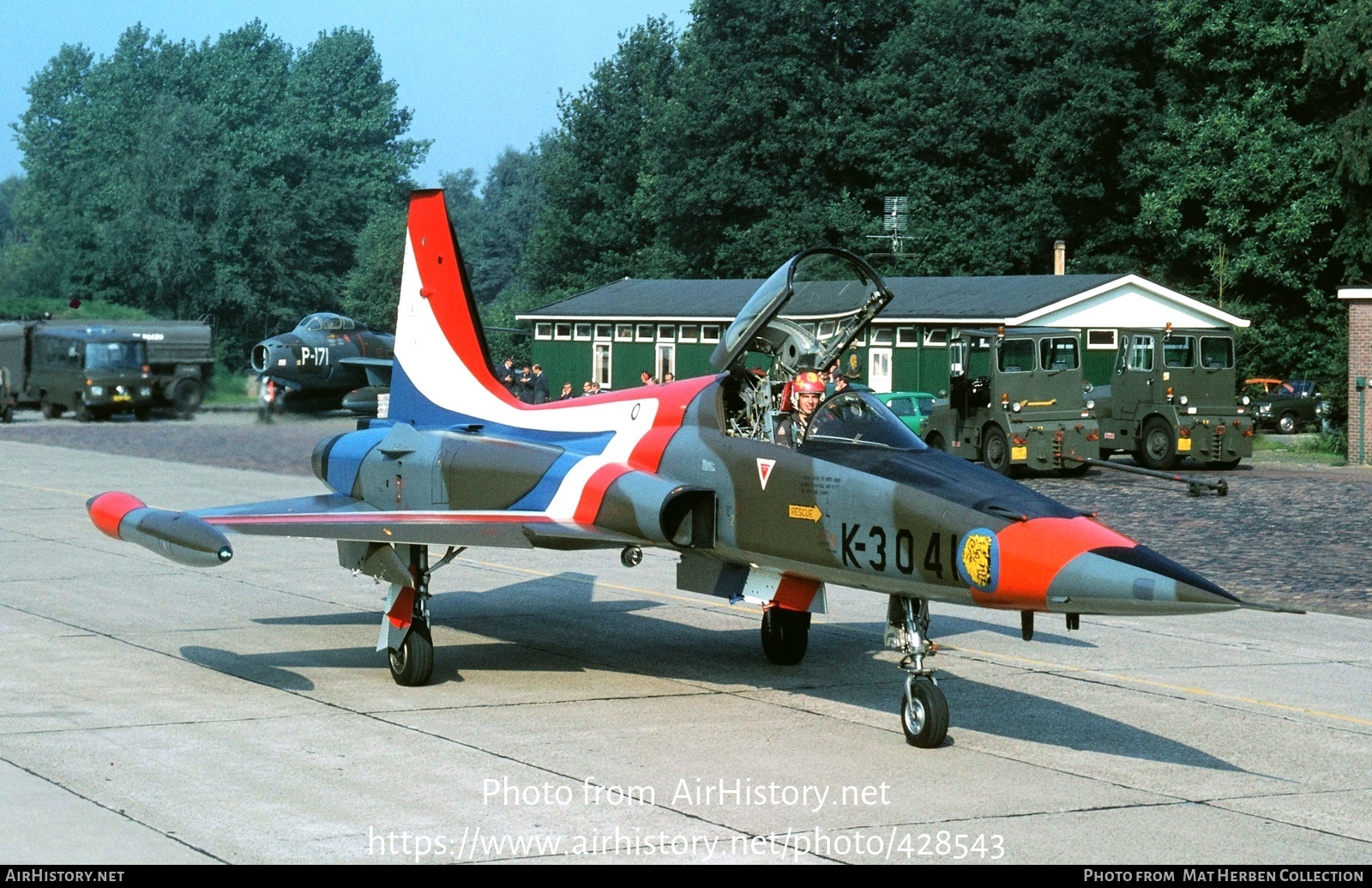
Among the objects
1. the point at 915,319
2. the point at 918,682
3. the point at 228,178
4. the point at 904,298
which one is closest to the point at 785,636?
the point at 918,682

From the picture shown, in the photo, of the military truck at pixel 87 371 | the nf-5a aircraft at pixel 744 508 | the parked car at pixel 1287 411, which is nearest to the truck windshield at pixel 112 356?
the military truck at pixel 87 371

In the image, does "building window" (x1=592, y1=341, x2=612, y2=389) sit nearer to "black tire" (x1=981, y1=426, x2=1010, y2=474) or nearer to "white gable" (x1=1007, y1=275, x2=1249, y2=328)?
"white gable" (x1=1007, y1=275, x2=1249, y2=328)

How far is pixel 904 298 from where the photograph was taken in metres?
58.1

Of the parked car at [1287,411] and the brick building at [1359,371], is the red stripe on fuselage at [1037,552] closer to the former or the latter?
the brick building at [1359,371]

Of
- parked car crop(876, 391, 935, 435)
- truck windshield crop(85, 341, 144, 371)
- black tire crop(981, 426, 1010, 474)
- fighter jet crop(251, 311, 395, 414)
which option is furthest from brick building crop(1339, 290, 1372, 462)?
truck windshield crop(85, 341, 144, 371)

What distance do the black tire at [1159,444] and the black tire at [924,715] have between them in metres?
27.1

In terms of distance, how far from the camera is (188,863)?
760 cm

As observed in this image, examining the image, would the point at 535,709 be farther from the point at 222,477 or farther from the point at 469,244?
the point at 469,244

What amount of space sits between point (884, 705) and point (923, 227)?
6590cm

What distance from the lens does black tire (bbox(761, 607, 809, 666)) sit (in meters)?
13.3

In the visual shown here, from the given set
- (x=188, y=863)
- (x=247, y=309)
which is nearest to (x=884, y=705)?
(x=188, y=863)

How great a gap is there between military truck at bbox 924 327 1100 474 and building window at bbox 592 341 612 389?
32.1 m

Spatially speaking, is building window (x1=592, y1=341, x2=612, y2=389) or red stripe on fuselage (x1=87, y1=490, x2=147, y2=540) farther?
building window (x1=592, y1=341, x2=612, y2=389)

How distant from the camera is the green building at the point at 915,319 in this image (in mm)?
53938
